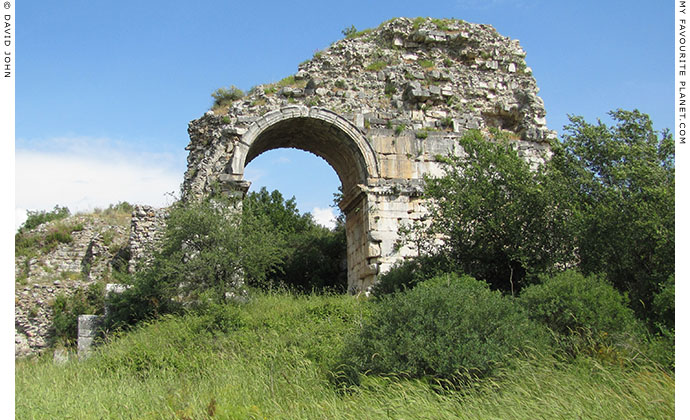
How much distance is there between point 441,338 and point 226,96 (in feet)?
33.4

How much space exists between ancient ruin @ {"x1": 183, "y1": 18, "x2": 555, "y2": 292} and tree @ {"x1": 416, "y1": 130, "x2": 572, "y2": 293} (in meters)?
2.39

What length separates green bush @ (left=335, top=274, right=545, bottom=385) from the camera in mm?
6457

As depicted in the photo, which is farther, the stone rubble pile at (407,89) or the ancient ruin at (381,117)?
the stone rubble pile at (407,89)

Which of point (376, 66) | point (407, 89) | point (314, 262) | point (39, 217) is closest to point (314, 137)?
point (376, 66)

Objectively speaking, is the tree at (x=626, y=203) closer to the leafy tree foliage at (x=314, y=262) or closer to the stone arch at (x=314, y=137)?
the stone arch at (x=314, y=137)

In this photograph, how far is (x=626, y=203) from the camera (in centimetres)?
944

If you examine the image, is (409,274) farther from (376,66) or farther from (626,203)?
(376,66)

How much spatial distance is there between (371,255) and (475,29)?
729 cm

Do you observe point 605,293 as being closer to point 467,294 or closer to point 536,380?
point 467,294

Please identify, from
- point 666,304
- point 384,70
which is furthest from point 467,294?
point 384,70

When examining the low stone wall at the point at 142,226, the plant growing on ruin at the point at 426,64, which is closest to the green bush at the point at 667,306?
the plant growing on ruin at the point at 426,64

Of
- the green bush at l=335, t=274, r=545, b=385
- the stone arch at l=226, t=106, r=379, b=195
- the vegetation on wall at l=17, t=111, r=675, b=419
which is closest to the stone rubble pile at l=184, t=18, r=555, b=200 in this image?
the stone arch at l=226, t=106, r=379, b=195

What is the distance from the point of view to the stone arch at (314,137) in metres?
13.5

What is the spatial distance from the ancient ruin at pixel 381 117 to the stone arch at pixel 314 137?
0.03 meters
